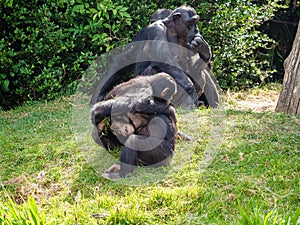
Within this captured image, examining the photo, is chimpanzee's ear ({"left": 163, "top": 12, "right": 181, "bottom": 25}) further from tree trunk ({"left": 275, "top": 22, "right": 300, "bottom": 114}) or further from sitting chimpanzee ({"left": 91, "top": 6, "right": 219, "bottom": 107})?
tree trunk ({"left": 275, "top": 22, "right": 300, "bottom": 114})

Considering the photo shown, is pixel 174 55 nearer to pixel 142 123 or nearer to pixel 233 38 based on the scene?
pixel 142 123

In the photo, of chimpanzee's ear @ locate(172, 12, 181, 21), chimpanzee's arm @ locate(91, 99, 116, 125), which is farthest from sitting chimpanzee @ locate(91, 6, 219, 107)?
chimpanzee's arm @ locate(91, 99, 116, 125)

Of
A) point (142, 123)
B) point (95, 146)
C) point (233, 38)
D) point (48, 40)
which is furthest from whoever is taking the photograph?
point (233, 38)

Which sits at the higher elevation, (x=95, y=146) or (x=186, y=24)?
(x=186, y=24)

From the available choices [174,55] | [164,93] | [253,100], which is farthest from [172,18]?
[253,100]

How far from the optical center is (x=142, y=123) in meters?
3.69

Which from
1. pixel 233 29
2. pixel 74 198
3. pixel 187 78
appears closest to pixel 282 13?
pixel 233 29

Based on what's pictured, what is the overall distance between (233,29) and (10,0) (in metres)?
3.53

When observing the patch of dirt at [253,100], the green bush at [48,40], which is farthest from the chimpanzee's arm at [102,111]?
the green bush at [48,40]

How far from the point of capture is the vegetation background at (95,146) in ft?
10.1

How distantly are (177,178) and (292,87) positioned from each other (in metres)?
2.57

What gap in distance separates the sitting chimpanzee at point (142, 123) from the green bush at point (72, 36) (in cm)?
309

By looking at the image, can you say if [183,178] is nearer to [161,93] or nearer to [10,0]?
[161,93]

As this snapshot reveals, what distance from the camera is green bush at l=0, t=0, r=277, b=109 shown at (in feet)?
22.0
